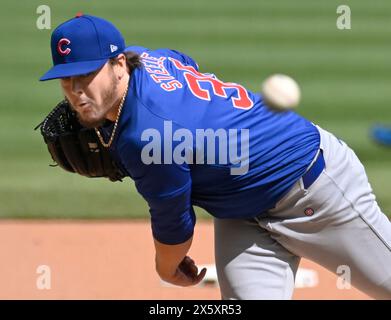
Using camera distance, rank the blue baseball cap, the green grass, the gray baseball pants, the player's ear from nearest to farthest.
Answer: the blue baseball cap, the player's ear, the gray baseball pants, the green grass

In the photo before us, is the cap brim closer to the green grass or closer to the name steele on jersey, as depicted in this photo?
the name steele on jersey

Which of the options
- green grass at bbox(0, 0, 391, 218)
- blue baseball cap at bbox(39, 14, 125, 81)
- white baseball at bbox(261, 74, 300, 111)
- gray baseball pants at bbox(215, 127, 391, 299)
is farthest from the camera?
green grass at bbox(0, 0, 391, 218)

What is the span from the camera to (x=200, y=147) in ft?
9.77

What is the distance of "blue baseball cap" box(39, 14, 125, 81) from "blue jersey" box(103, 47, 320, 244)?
0.17 m

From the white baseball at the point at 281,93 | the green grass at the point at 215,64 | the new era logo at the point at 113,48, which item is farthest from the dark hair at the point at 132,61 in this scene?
the green grass at the point at 215,64

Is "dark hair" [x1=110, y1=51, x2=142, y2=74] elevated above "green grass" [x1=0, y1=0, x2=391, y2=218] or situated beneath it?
elevated above

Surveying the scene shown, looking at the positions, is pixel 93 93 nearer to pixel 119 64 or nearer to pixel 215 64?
pixel 119 64

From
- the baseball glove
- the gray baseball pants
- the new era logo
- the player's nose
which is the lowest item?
the gray baseball pants

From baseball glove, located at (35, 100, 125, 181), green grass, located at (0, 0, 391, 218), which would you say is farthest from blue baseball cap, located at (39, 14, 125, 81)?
green grass, located at (0, 0, 391, 218)

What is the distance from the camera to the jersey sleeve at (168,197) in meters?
2.91

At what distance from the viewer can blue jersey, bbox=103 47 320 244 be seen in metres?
2.90

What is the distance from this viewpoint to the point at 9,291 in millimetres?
4617

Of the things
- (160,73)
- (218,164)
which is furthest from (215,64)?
(218,164)
